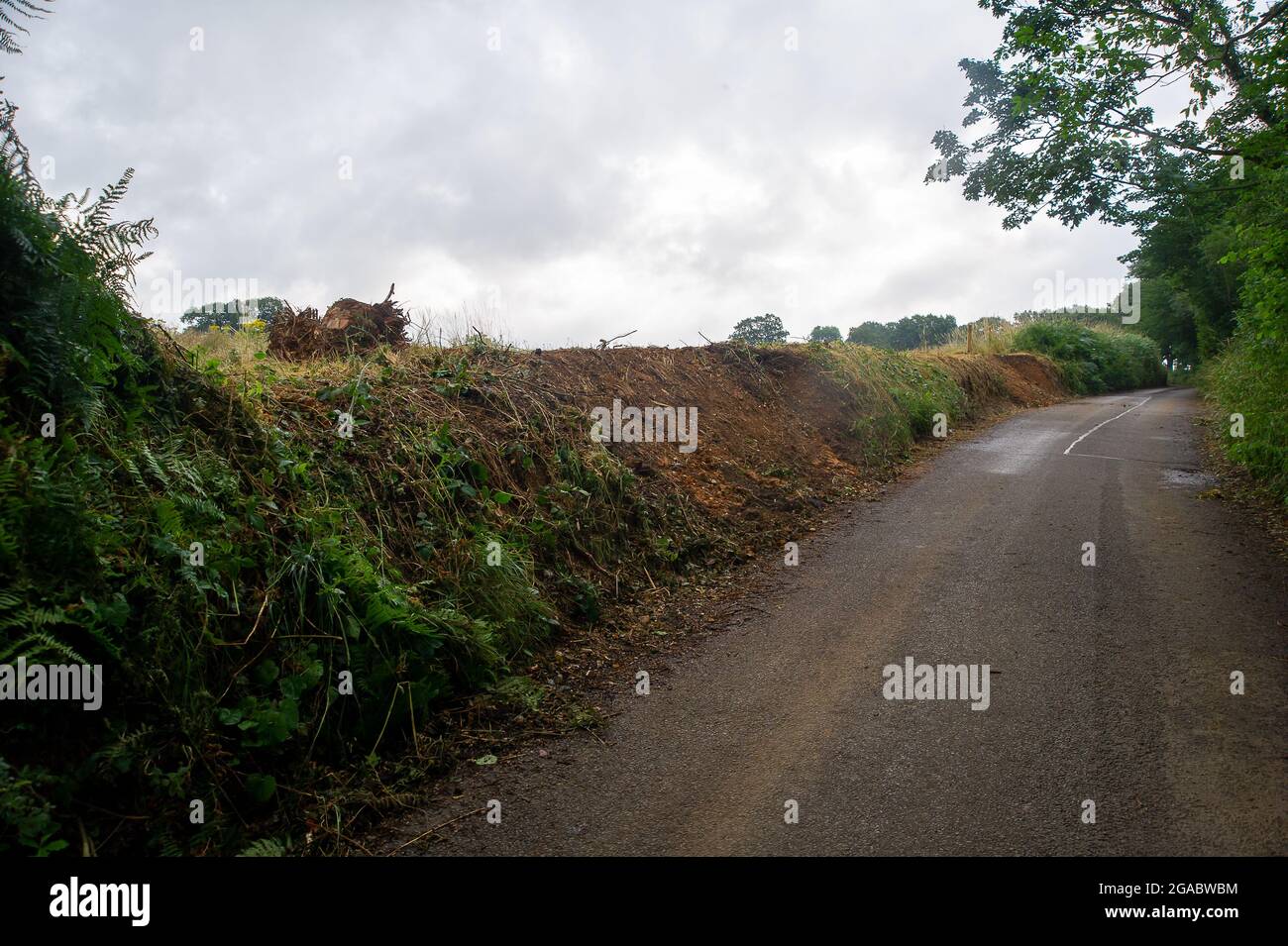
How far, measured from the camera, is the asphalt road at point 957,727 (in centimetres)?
356

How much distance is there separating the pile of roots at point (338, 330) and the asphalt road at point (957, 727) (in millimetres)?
4848

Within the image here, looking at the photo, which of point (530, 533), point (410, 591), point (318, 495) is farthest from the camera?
point (530, 533)

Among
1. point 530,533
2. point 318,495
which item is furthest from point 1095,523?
point 318,495

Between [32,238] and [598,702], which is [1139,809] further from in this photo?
[32,238]

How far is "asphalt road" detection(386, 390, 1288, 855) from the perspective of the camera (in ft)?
11.7

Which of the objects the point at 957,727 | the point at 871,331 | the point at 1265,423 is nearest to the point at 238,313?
the point at 957,727

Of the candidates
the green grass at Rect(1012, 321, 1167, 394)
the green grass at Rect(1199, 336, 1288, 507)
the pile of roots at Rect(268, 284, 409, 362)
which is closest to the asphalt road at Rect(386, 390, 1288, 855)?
the green grass at Rect(1199, 336, 1288, 507)

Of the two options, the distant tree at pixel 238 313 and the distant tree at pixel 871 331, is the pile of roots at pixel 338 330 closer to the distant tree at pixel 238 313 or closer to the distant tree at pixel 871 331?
the distant tree at pixel 238 313

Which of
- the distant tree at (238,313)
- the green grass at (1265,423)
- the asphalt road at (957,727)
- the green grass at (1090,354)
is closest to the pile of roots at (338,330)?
the distant tree at (238,313)

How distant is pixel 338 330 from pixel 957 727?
6944 mm
